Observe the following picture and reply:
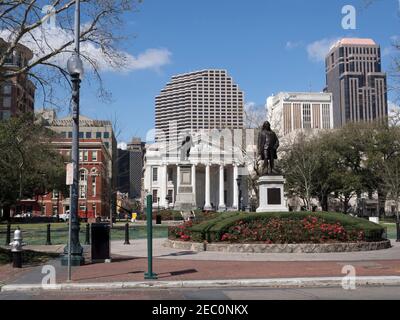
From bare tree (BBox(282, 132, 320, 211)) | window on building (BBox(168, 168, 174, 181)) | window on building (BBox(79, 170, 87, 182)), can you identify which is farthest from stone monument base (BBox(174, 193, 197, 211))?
window on building (BBox(168, 168, 174, 181))

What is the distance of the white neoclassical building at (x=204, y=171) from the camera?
365 ft

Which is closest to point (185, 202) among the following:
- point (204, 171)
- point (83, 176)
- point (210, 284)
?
point (83, 176)

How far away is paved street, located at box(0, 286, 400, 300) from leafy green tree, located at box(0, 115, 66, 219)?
20673 mm

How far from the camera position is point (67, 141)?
348 feet

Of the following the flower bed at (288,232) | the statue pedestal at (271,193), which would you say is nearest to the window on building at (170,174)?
the statue pedestal at (271,193)

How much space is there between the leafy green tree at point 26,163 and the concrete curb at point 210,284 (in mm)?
19727

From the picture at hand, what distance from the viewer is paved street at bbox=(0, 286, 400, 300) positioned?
10367 mm

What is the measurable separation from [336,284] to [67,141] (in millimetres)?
99176

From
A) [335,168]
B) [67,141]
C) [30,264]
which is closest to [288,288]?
[30,264]

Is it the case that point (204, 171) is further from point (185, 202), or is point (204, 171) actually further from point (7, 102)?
point (185, 202)

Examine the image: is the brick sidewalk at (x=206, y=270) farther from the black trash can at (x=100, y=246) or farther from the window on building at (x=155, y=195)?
the window on building at (x=155, y=195)

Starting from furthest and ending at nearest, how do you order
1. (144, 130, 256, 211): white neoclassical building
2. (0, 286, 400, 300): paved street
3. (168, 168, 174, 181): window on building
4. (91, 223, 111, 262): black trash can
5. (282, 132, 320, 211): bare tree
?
(168, 168, 174, 181): window on building, (144, 130, 256, 211): white neoclassical building, (282, 132, 320, 211): bare tree, (91, 223, 111, 262): black trash can, (0, 286, 400, 300): paved street

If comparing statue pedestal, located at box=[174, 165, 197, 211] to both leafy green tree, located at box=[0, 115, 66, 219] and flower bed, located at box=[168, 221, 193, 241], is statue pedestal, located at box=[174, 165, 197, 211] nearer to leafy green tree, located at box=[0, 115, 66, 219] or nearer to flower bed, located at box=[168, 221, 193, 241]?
leafy green tree, located at box=[0, 115, 66, 219]
